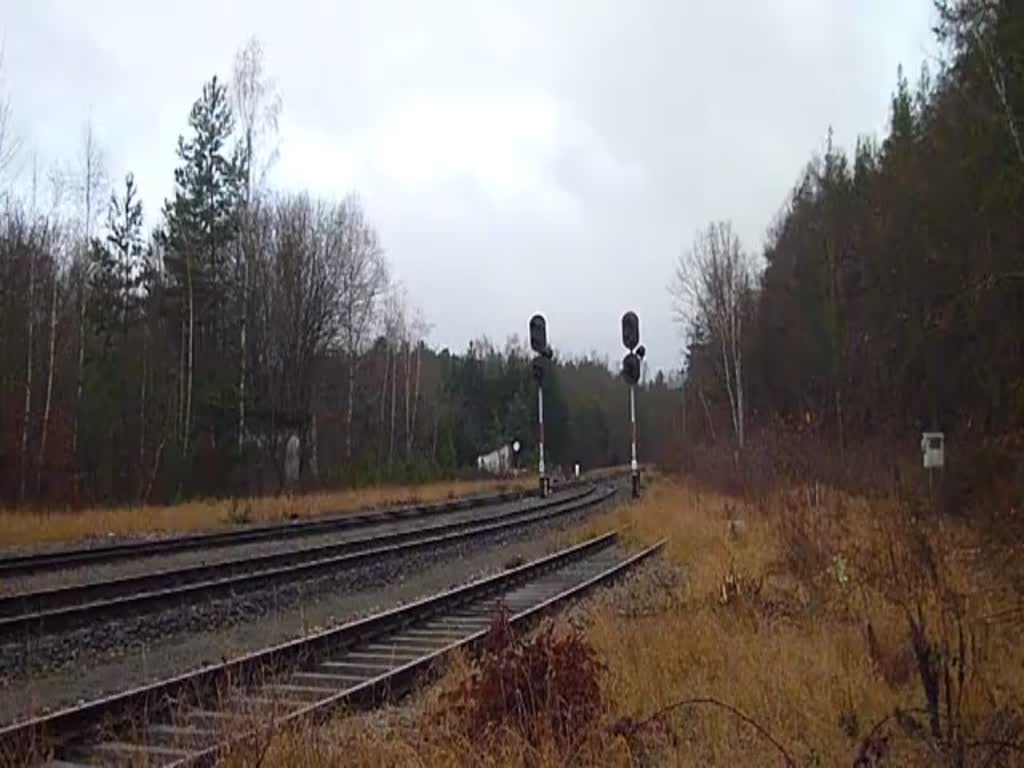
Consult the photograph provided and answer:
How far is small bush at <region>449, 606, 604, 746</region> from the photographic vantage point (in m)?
5.67

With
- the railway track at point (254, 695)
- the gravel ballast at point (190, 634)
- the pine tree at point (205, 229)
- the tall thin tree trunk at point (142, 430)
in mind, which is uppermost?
the pine tree at point (205, 229)

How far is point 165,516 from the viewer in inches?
989

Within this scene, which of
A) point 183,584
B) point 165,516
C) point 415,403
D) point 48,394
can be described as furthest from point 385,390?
point 183,584

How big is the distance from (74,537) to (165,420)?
54.6 ft

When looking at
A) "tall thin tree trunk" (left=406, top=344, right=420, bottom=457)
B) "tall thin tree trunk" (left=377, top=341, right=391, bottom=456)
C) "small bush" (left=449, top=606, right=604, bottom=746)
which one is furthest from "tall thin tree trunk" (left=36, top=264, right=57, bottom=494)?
"tall thin tree trunk" (left=406, top=344, right=420, bottom=457)

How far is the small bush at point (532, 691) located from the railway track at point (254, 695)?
114 centimetres

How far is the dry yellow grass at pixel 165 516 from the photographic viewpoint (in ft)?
71.4

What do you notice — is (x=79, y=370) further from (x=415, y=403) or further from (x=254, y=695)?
(x=415, y=403)

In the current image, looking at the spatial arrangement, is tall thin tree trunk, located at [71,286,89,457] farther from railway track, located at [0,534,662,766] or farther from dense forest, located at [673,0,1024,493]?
railway track, located at [0,534,662,766]

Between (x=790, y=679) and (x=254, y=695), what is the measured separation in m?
3.87

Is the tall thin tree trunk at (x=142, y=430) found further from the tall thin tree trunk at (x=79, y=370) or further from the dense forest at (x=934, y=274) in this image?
the dense forest at (x=934, y=274)

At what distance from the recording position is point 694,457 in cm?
3403

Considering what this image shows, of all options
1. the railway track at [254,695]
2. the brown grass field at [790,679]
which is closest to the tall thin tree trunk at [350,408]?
the railway track at [254,695]

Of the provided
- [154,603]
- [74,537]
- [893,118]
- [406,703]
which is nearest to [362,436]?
[893,118]
